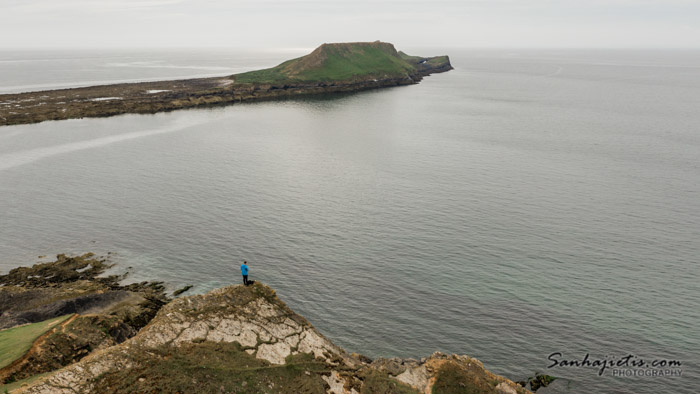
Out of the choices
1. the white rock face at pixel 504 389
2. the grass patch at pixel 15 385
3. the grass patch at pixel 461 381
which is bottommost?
the white rock face at pixel 504 389

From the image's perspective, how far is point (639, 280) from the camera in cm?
4319

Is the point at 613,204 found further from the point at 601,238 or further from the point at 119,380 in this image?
the point at 119,380

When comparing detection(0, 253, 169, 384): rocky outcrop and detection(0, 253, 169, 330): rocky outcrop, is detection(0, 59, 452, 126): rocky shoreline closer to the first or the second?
detection(0, 253, 169, 330): rocky outcrop

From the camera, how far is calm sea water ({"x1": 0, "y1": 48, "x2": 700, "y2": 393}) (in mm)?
36469

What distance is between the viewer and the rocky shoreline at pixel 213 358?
21203 mm

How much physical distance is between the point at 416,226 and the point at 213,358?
38182 millimetres

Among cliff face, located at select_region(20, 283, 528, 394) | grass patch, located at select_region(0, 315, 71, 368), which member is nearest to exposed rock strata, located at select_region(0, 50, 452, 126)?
grass patch, located at select_region(0, 315, 71, 368)

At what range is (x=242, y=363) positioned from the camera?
2411cm

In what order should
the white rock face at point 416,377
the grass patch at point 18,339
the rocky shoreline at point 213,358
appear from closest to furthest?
1. the rocky shoreline at point 213,358
2. the grass patch at point 18,339
3. the white rock face at point 416,377

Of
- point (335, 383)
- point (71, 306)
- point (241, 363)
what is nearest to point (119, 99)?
point (71, 306)

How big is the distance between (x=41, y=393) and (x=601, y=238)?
5993 centimetres

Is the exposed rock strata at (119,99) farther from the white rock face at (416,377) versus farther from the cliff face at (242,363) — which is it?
the white rock face at (416,377)

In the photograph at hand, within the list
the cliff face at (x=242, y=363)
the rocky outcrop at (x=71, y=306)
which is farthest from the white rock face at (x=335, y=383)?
the rocky outcrop at (x=71, y=306)

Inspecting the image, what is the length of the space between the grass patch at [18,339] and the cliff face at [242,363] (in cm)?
434
